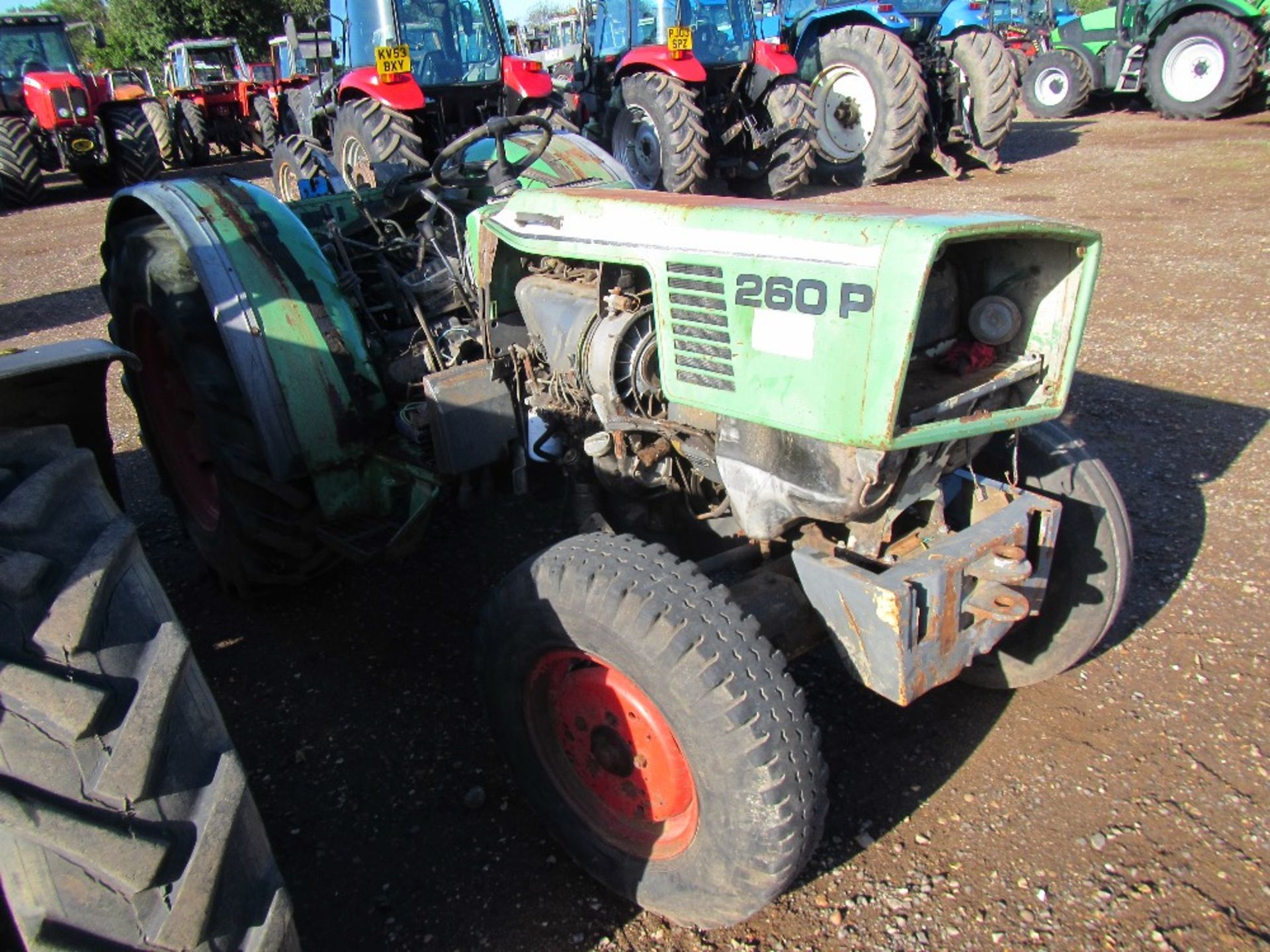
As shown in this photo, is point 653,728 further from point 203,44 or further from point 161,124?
point 203,44

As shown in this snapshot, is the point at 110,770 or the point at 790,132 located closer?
the point at 110,770

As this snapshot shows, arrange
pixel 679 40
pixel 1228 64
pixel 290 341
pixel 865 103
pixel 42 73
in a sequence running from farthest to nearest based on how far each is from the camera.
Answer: pixel 1228 64, pixel 42 73, pixel 865 103, pixel 679 40, pixel 290 341

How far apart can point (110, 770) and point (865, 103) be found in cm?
1016

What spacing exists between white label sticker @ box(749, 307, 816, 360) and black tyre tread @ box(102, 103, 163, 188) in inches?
512

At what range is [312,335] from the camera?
2.74 m

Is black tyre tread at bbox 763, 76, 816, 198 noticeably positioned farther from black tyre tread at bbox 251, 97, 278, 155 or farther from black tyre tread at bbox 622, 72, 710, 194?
black tyre tread at bbox 251, 97, 278, 155

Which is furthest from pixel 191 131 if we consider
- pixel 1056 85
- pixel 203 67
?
pixel 1056 85

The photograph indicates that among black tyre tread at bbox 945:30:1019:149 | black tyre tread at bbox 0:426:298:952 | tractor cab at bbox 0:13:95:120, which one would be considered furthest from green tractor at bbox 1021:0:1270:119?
black tyre tread at bbox 0:426:298:952

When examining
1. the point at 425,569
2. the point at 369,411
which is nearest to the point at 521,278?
the point at 369,411

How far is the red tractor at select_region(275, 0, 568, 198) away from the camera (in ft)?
24.0

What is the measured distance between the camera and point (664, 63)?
8977mm

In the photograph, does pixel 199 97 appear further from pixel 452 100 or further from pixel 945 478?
pixel 945 478

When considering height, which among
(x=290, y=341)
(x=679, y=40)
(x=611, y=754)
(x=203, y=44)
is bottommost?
(x=611, y=754)

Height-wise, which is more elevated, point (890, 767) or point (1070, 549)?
point (1070, 549)
